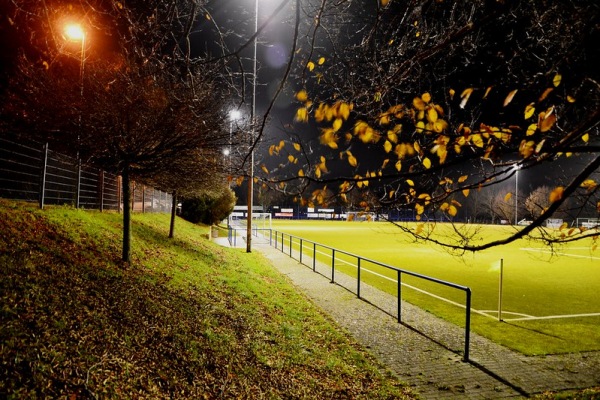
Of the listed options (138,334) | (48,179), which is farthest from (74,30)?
(138,334)

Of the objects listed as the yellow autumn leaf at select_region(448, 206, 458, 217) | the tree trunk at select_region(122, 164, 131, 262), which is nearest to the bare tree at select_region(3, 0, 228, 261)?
the tree trunk at select_region(122, 164, 131, 262)

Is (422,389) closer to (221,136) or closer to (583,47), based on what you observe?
(583,47)

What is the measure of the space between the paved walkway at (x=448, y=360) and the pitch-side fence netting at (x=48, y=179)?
7431 mm

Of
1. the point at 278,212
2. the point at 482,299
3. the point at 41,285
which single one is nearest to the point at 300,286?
the point at 482,299

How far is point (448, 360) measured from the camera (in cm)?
579

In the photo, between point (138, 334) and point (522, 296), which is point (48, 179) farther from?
point (522, 296)

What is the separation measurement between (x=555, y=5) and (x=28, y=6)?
13033 millimetres

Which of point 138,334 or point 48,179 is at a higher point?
point 48,179

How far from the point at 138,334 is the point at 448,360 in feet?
15.2

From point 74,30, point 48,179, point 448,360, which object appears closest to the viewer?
point 448,360

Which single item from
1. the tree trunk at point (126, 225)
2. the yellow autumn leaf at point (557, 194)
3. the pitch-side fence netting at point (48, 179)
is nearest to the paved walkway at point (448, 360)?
the yellow autumn leaf at point (557, 194)

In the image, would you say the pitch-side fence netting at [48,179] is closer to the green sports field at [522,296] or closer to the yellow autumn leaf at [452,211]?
the yellow autumn leaf at [452,211]

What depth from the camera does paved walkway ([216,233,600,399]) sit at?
4.89 m

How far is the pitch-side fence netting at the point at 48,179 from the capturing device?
869 cm
